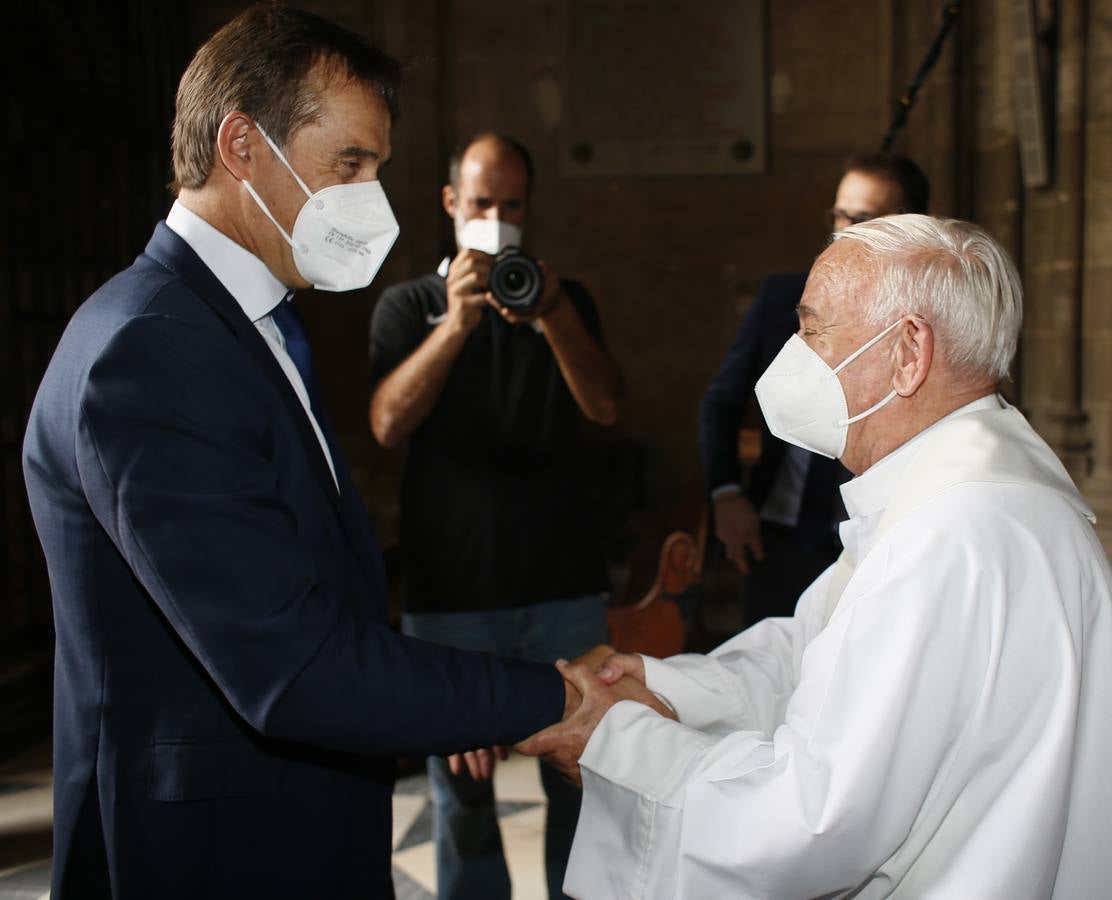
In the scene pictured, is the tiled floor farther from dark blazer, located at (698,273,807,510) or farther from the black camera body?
the black camera body

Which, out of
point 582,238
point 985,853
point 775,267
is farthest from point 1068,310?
point 985,853

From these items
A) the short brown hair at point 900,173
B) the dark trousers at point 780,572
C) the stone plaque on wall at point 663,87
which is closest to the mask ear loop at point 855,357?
the dark trousers at point 780,572

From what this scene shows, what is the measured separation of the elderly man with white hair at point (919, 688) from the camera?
1345mm

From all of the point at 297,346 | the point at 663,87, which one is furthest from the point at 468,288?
the point at 663,87

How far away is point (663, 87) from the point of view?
7.79 meters

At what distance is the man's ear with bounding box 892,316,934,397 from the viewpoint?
160 centimetres

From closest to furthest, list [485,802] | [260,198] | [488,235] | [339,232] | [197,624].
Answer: [197,624]
[260,198]
[339,232]
[485,802]
[488,235]

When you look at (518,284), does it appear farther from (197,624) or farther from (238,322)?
(197,624)

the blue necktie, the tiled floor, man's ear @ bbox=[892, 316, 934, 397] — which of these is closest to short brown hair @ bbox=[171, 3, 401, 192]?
the blue necktie

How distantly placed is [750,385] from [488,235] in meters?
0.95

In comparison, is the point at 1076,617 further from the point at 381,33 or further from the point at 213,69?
the point at 381,33

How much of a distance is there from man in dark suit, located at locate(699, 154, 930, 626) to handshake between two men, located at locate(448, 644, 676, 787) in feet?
3.62

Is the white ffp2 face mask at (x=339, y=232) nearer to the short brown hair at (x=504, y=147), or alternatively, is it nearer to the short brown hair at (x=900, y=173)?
the short brown hair at (x=504, y=147)

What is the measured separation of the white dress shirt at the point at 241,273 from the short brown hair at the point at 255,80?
0.27 ft
